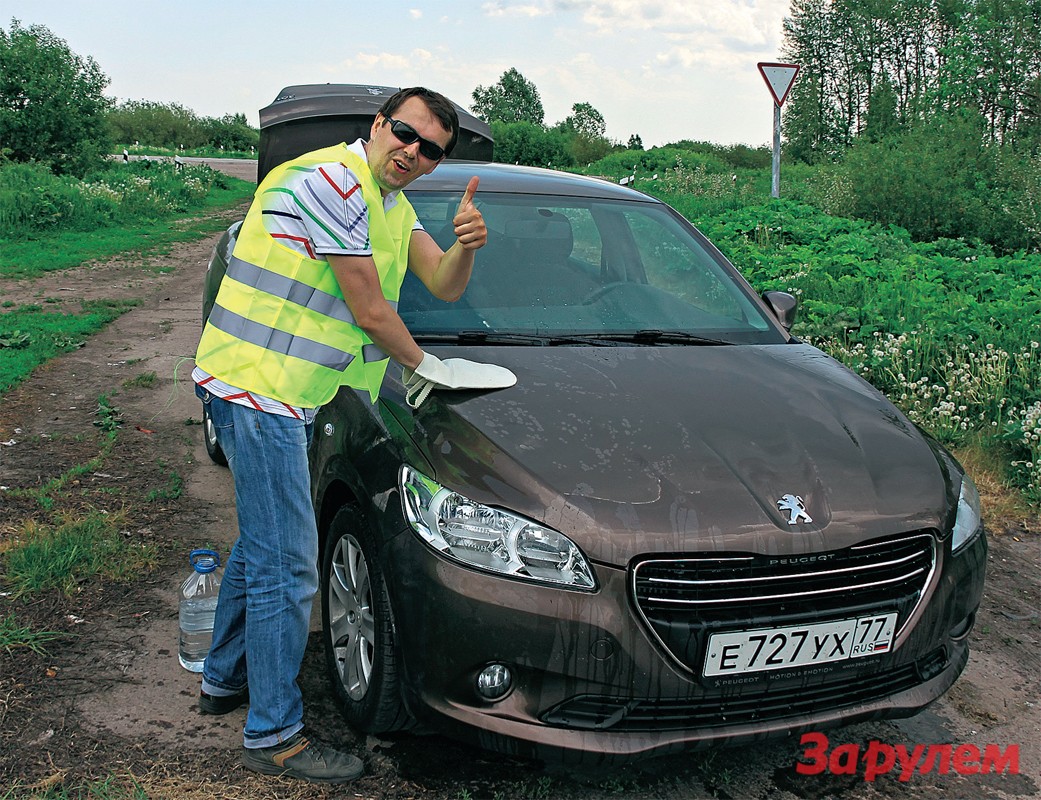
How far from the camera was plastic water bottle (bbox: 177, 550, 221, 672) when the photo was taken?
3.49m

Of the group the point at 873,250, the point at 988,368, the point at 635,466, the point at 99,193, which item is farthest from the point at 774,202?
the point at 99,193

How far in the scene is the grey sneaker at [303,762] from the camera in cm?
284

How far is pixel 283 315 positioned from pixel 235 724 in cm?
137

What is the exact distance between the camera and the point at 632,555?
8.23 ft

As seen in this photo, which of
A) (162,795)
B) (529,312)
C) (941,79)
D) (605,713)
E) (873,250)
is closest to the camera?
(605,713)

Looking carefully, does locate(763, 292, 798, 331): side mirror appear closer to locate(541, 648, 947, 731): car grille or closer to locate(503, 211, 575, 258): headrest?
locate(503, 211, 575, 258): headrest

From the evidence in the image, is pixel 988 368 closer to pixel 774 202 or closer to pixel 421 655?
pixel 421 655

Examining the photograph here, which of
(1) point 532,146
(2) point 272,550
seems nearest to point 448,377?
(2) point 272,550

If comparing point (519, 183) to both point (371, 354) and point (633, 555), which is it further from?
point (633, 555)

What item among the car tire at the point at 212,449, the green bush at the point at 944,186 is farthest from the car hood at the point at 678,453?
the green bush at the point at 944,186

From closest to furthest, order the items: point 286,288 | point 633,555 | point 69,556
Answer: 1. point 633,555
2. point 286,288
3. point 69,556

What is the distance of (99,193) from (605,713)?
63.4 feet

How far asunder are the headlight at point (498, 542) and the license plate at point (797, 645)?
38cm

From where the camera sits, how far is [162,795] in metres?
2.73
